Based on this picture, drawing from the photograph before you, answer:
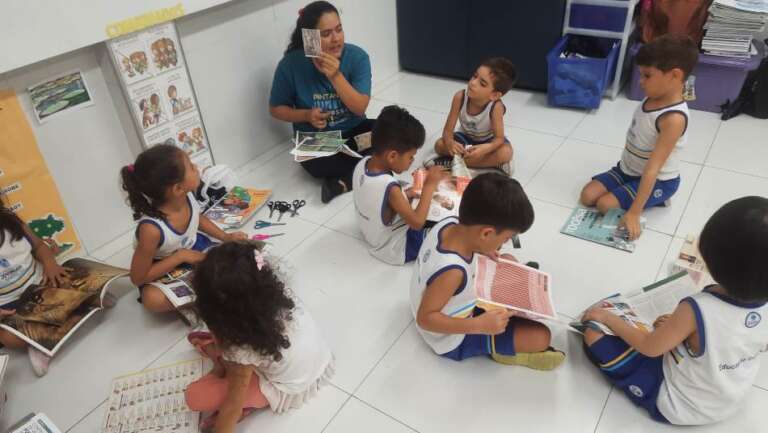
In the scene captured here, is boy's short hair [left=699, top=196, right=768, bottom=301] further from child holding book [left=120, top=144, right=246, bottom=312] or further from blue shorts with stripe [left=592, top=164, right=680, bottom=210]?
child holding book [left=120, top=144, right=246, bottom=312]

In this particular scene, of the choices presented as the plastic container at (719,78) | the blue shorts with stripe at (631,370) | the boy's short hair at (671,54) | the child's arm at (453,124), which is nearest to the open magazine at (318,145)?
the child's arm at (453,124)

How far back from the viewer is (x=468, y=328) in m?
1.46

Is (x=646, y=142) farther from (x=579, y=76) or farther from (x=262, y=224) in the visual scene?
(x=262, y=224)

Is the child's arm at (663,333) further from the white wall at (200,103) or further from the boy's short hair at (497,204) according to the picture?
the white wall at (200,103)

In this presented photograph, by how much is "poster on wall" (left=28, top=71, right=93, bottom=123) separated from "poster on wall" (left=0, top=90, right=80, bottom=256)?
64 mm

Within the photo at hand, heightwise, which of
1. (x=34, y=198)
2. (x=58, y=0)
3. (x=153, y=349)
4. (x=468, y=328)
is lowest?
(x=153, y=349)

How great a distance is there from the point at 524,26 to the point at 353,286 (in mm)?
2157

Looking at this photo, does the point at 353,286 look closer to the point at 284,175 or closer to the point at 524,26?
the point at 284,175

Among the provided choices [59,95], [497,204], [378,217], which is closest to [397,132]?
[378,217]

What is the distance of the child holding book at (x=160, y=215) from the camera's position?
1662 millimetres

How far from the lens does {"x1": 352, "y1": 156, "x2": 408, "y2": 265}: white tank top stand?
190cm

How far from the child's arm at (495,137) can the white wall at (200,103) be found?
1.12m

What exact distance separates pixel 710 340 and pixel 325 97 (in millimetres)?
1948

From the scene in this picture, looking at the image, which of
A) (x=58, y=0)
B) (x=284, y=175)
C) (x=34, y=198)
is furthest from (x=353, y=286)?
(x=58, y=0)
